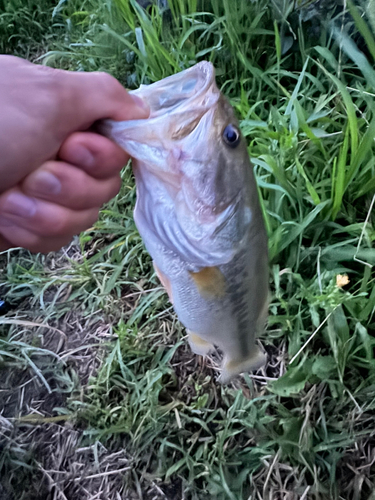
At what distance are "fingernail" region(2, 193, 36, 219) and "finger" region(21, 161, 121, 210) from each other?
17 mm

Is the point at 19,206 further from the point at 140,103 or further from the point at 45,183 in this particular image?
the point at 140,103

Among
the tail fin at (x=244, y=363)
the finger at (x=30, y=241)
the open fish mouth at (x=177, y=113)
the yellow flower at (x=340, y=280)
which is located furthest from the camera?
the yellow flower at (x=340, y=280)

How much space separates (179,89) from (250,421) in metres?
1.32

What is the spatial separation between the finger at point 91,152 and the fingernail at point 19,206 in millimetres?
135

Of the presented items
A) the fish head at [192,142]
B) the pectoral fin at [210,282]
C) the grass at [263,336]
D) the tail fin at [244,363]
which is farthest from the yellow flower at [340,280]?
the fish head at [192,142]

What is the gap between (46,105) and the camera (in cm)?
94

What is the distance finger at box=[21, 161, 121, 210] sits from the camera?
39.6 inches

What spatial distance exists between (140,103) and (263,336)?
3.92ft

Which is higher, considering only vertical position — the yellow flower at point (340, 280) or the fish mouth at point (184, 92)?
the fish mouth at point (184, 92)

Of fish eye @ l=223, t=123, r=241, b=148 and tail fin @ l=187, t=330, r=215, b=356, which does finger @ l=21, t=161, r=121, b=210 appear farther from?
tail fin @ l=187, t=330, r=215, b=356

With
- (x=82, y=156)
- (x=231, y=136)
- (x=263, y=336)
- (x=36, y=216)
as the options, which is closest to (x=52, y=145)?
(x=82, y=156)

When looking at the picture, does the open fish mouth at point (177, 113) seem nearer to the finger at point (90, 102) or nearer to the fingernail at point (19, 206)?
the finger at point (90, 102)

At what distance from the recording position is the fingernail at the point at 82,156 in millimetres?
1001

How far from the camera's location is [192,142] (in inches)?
36.4
